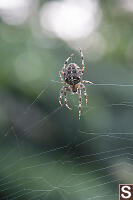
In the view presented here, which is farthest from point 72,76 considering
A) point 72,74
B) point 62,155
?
point 62,155

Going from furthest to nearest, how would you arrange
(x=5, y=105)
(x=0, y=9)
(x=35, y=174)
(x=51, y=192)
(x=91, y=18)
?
(x=91, y=18), (x=0, y=9), (x=5, y=105), (x=35, y=174), (x=51, y=192)

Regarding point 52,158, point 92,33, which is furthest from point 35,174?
point 92,33

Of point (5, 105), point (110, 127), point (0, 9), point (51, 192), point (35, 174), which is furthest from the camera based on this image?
point (0, 9)

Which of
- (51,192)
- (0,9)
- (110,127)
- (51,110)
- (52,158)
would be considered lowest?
(51,192)

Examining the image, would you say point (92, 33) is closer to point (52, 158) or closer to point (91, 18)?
point (91, 18)

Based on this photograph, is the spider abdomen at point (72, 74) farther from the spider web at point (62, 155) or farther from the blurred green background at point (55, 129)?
the spider web at point (62, 155)

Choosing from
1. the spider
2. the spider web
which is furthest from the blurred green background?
the spider

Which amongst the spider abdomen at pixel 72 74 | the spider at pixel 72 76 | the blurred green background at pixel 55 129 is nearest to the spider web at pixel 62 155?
the blurred green background at pixel 55 129

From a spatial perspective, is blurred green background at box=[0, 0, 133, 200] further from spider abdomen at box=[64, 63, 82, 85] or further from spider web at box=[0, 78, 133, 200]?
spider abdomen at box=[64, 63, 82, 85]
